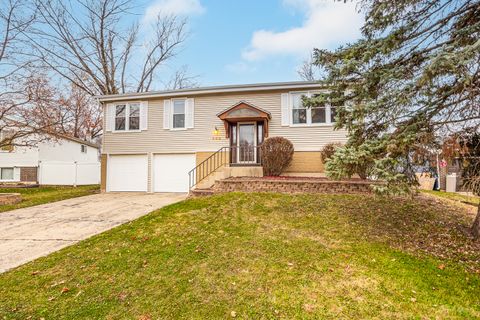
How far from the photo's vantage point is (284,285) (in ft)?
12.2

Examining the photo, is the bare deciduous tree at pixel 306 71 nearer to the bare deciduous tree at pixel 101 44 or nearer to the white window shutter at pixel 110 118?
the bare deciduous tree at pixel 101 44

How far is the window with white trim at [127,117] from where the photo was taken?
535 inches

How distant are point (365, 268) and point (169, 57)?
76.2 ft

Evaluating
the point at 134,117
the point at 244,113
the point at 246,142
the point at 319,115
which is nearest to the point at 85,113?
the point at 134,117

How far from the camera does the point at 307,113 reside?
11.8m

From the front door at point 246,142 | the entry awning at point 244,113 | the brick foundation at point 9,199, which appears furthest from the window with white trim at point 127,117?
the front door at point 246,142

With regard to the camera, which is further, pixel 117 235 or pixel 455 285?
pixel 117 235

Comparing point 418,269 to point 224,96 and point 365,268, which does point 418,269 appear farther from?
point 224,96

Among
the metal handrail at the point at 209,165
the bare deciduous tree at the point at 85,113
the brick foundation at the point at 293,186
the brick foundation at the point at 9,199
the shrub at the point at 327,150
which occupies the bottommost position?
the brick foundation at the point at 9,199

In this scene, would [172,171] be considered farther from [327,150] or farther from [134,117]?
[327,150]

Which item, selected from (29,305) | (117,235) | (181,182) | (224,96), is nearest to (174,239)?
(117,235)

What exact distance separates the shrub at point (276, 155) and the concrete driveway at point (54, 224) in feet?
15.3

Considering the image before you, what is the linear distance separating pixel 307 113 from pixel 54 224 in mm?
10012

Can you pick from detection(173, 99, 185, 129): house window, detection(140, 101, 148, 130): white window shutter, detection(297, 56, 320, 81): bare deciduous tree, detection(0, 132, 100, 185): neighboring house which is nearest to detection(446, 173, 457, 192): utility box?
detection(297, 56, 320, 81): bare deciduous tree
